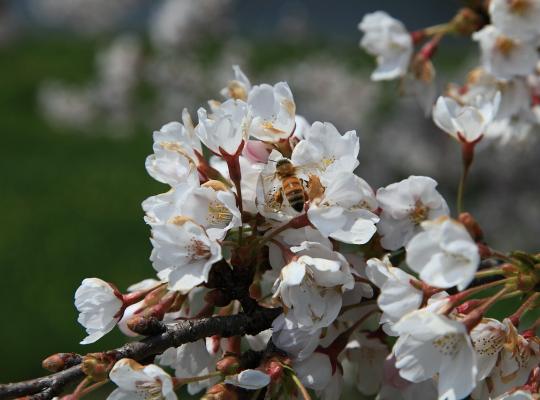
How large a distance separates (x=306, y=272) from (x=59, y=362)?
23cm

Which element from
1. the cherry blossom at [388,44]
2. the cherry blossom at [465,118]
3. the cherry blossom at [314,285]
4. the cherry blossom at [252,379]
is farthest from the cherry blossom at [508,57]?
the cherry blossom at [252,379]

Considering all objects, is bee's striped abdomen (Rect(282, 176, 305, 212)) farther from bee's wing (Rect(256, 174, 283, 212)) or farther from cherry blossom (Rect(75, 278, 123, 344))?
cherry blossom (Rect(75, 278, 123, 344))

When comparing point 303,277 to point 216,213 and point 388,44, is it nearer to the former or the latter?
point 216,213

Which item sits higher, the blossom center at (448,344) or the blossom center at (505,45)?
the blossom center at (505,45)

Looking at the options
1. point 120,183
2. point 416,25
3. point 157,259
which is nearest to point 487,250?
point 157,259

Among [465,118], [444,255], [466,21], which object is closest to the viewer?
[444,255]

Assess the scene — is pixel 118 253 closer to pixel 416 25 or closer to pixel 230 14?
pixel 230 14

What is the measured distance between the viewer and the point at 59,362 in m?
0.71

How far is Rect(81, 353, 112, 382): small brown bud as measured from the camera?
0.68 meters

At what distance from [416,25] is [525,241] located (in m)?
10.8

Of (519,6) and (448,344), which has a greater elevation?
(519,6)

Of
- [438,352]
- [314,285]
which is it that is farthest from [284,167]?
[438,352]

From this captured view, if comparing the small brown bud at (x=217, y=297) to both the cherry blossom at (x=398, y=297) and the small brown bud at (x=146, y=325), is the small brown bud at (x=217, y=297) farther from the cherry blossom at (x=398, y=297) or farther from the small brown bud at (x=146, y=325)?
the cherry blossom at (x=398, y=297)

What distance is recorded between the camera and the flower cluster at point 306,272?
664mm
